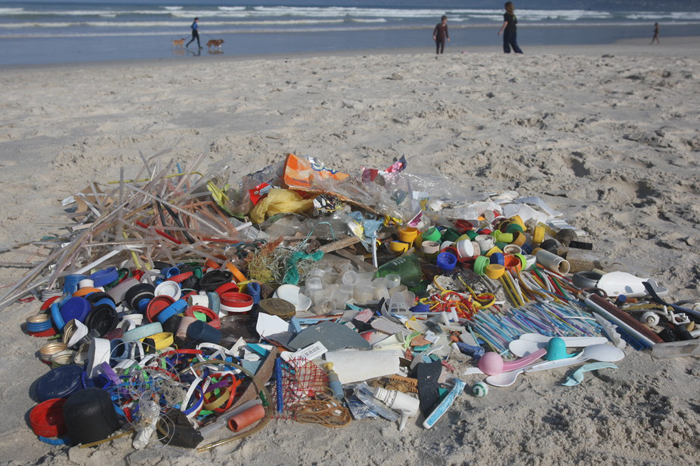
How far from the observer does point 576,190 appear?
5051 mm

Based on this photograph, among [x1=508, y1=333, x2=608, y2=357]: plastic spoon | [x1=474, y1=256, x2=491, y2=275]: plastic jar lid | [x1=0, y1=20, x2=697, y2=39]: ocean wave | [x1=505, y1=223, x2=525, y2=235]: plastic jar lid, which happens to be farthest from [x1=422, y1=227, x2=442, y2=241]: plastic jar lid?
[x1=0, y1=20, x2=697, y2=39]: ocean wave

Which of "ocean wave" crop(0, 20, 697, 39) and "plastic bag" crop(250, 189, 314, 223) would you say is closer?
"plastic bag" crop(250, 189, 314, 223)

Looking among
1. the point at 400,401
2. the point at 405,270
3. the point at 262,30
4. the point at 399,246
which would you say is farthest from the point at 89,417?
the point at 262,30

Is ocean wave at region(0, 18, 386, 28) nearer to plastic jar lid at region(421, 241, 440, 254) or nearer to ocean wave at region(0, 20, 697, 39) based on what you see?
ocean wave at region(0, 20, 697, 39)

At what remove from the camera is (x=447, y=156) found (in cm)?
585

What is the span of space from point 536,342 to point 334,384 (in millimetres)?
1234

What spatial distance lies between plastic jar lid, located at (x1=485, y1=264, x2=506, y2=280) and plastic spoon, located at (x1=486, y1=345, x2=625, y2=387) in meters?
0.76

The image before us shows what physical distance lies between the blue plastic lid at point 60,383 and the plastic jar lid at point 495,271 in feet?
8.30

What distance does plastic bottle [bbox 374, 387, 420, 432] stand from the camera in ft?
8.00

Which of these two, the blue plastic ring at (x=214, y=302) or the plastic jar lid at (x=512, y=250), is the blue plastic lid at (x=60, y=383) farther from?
the plastic jar lid at (x=512, y=250)

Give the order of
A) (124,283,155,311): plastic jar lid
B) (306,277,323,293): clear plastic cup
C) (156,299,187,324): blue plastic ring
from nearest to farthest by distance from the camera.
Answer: (156,299,187,324): blue plastic ring < (124,283,155,311): plastic jar lid < (306,277,323,293): clear plastic cup

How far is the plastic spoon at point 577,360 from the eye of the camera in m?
2.69

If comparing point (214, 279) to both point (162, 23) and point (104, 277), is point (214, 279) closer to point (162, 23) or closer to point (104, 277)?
point (104, 277)

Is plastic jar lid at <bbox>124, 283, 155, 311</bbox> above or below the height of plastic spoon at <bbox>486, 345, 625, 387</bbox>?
above
